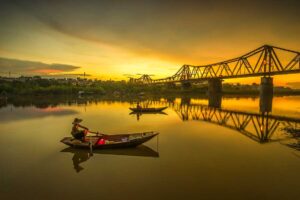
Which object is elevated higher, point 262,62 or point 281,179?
point 262,62

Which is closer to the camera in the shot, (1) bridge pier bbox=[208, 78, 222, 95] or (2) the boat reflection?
(2) the boat reflection

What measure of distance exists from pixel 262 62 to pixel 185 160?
60.4 metres

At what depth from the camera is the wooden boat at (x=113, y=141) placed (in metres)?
15.5

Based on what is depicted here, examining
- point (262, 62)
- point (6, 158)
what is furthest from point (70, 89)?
point (6, 158)

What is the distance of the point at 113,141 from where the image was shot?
52.6ft

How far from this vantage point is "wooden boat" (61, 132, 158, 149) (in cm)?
1552

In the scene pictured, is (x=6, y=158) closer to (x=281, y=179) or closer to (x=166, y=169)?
(x=166, y=169)

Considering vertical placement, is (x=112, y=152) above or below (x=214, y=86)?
below

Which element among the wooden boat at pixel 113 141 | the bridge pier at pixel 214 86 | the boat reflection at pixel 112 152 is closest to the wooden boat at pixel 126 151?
the boat reflection at pixel 112 152

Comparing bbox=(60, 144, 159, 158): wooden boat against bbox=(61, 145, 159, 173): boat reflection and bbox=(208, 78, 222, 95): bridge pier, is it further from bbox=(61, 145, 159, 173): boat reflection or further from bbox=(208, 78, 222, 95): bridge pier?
bbox=(208, 78, 222, 95): bridge pier

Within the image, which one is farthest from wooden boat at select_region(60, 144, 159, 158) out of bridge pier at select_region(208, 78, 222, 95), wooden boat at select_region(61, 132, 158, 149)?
bridge pier at select_region(208, 78, 222, 95)

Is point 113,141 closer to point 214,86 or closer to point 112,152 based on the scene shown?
point 112,152

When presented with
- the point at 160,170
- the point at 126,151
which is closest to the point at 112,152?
the point at 126,151

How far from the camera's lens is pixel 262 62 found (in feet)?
217
